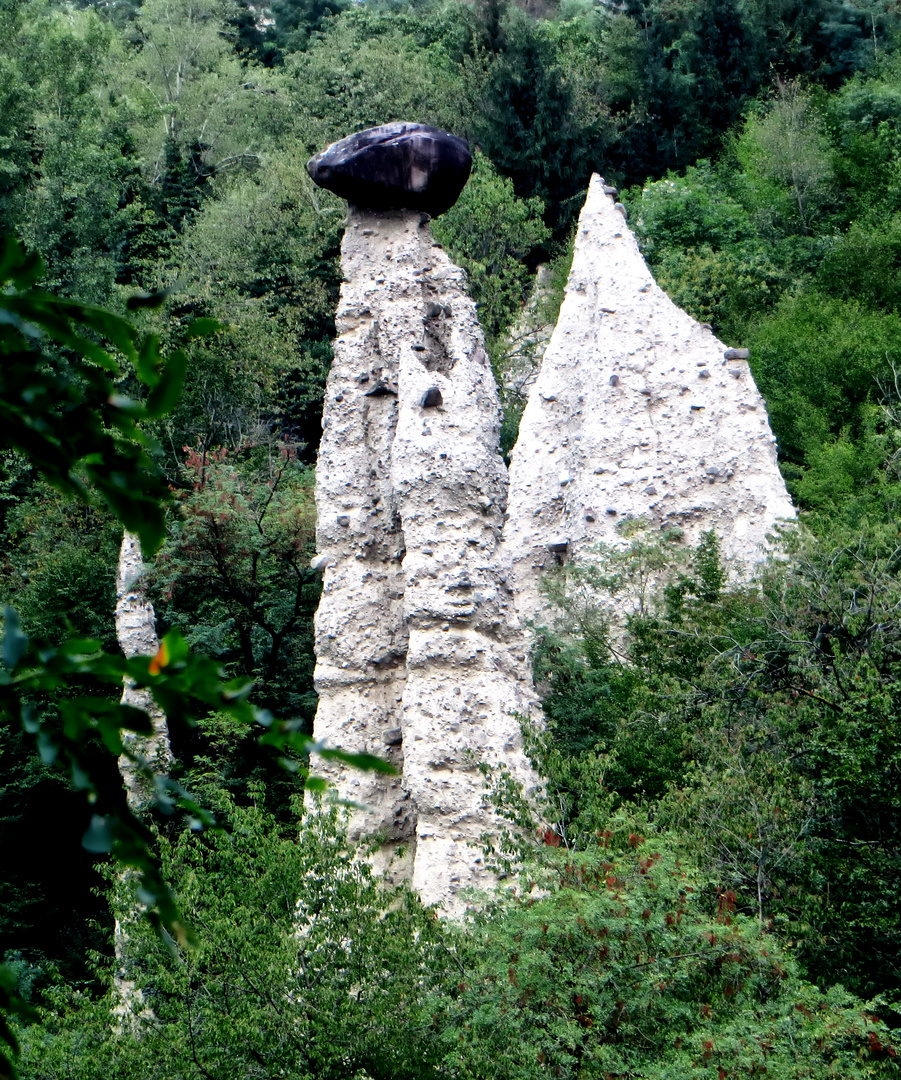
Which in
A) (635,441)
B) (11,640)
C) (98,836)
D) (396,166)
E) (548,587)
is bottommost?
(98,836)

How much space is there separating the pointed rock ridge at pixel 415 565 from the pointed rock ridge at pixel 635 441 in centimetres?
436

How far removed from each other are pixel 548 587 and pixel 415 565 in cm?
489

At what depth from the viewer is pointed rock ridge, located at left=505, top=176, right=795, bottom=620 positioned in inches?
657

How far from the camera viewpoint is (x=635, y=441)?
17.3 m

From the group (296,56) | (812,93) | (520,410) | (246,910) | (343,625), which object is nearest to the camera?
(246,910)

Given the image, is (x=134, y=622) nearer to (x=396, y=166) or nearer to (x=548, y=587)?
(x=548, y=587)

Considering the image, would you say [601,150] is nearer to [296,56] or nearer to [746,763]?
[296,56]

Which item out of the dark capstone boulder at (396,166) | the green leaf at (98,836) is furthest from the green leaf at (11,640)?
the dark capstone boulder at (396,166)

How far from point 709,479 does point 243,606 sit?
6062 millimetres

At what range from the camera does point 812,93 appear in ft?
113

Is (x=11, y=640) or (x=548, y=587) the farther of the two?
(x=548, y=587)

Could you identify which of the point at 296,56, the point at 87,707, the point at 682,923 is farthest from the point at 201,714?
the point at 296,56

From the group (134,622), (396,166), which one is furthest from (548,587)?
(396,166)

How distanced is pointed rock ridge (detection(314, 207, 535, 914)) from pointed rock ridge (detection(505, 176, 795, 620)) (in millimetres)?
4355
